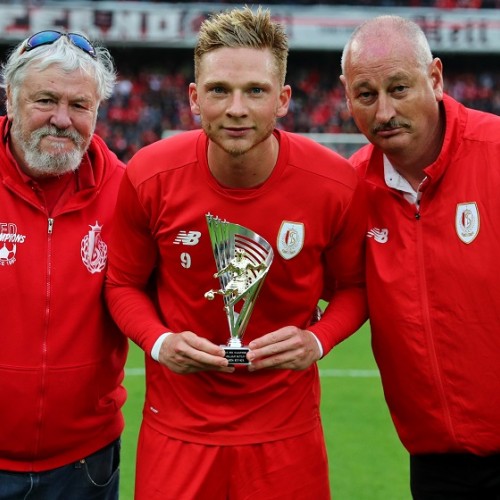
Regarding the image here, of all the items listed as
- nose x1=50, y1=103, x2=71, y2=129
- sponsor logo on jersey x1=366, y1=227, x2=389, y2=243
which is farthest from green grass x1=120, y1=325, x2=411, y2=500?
nose x1=50, y1=103, x2=71, y2=129

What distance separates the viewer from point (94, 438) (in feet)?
10.4

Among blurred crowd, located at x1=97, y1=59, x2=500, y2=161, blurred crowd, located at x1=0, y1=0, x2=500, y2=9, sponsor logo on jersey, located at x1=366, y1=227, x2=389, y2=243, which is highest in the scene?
sponsor logo on jersey, located at x1=366, y1=227, x2=389, y2=243

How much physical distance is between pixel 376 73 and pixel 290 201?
494 millimetres

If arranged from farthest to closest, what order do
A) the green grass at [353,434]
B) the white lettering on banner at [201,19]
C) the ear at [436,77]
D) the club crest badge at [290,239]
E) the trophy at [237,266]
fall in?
1. the white lettering on banner at [201,19]
2. the green grass at [353,434]
3. the ear at [436,77]
4. the club crest badge at [290,239]
5. the trophy at [237,266]

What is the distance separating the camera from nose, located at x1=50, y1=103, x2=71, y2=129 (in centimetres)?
297

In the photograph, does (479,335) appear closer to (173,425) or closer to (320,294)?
(320,294)

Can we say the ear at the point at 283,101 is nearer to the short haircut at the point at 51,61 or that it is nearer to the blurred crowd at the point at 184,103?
the short haircut at the point at 51,61

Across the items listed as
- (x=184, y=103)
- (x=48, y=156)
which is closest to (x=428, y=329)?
(x=48, y=156)

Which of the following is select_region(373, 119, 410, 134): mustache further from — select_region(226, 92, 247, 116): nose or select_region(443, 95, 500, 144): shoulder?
select_region(226, 92, 247, 116): nose

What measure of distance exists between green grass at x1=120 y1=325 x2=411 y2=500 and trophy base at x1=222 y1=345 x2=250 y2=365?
2.64 meters

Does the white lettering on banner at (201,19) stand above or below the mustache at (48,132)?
below

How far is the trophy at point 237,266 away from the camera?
271cm

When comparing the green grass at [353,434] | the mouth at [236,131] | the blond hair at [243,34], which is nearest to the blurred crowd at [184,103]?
the green grass at [353,434]

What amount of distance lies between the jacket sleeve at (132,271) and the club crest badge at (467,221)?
3.25 ft
